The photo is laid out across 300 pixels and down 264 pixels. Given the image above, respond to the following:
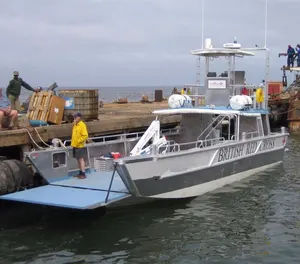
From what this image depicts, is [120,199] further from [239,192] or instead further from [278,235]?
[239,192]

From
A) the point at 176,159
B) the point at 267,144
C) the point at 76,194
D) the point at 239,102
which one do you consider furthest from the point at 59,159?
the point at 267,144

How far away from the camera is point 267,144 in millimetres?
14484

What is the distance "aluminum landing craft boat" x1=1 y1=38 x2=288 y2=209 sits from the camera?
9672 mm

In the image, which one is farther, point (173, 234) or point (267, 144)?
point (267, 144)

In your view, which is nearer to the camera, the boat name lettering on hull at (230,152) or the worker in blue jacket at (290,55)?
the boat name lettering on hull at (230,152)

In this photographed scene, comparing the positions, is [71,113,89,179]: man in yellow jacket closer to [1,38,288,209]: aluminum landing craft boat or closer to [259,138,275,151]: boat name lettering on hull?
[1,38,288,209]: aluminum landing craft boat

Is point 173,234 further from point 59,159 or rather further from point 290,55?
point 290,55

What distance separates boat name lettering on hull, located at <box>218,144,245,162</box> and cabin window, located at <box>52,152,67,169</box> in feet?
12.6

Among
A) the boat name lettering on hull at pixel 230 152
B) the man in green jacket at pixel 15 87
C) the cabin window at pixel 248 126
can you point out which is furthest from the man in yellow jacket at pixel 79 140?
the cabin window at pixel 248 126

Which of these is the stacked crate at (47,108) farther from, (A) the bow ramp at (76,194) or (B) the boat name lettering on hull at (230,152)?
(B) the boat name lettering on hull at (230,152)

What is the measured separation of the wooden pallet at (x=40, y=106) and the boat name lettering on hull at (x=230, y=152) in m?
4.87

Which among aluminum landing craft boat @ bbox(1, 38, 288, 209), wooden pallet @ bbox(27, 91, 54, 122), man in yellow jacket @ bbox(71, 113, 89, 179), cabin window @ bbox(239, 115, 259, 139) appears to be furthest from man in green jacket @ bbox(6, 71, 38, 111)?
cabin window @ bbox(239, 115, 259, 139)

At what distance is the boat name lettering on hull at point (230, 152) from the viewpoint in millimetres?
11984

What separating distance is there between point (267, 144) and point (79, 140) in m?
6.26
